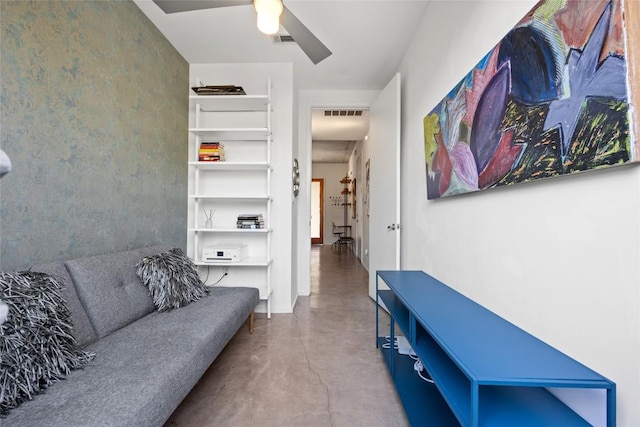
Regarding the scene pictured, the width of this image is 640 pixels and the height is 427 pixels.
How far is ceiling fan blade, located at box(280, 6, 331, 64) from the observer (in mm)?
1674

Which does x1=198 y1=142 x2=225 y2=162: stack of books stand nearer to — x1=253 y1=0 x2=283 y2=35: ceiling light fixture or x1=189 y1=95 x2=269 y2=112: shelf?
x1=189 y1=95 x2=269 y2=112: shelf

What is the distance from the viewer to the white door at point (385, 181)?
261cm

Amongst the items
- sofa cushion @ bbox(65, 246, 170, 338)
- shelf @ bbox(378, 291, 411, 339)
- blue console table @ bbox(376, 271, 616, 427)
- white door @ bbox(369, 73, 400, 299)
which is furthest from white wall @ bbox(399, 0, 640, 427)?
sofa cushion @ bbox(65, 246, 170, 338)

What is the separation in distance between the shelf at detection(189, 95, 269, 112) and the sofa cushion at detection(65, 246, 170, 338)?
1.67 m

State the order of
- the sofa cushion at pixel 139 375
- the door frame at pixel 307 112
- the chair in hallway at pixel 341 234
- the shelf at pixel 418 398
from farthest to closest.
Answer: the chair in hallway at pixel 341 234 → the door frame at pixel 307 112 → the shelf at pixel 418 398 → the sofa cushion at pixel 139 375

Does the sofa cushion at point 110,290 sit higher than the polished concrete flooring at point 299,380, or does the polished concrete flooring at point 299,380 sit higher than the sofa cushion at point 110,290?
the sofa cushion at point 110,290

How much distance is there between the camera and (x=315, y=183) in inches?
364

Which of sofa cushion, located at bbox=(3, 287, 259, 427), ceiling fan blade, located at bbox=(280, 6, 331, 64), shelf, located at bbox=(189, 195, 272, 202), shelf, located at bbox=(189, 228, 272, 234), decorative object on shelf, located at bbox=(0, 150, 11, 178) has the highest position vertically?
ceiling fan blade, located at bbox=(280, 6, 331, 64)

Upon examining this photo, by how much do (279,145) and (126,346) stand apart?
2.19 m

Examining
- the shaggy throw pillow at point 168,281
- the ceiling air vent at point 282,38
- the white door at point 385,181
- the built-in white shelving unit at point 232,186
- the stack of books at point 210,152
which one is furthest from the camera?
the built-in white shelving unit at point 232,186

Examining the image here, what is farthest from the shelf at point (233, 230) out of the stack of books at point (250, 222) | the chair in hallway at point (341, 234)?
the chair in hallway at point (341, 234)

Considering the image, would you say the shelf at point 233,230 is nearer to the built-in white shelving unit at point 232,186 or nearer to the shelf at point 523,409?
the built-in white shelving unit at point 232,186

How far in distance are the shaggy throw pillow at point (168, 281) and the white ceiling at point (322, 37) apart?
194 centimetres

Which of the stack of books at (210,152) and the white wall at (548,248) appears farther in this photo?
the stack of books at (210,152)
